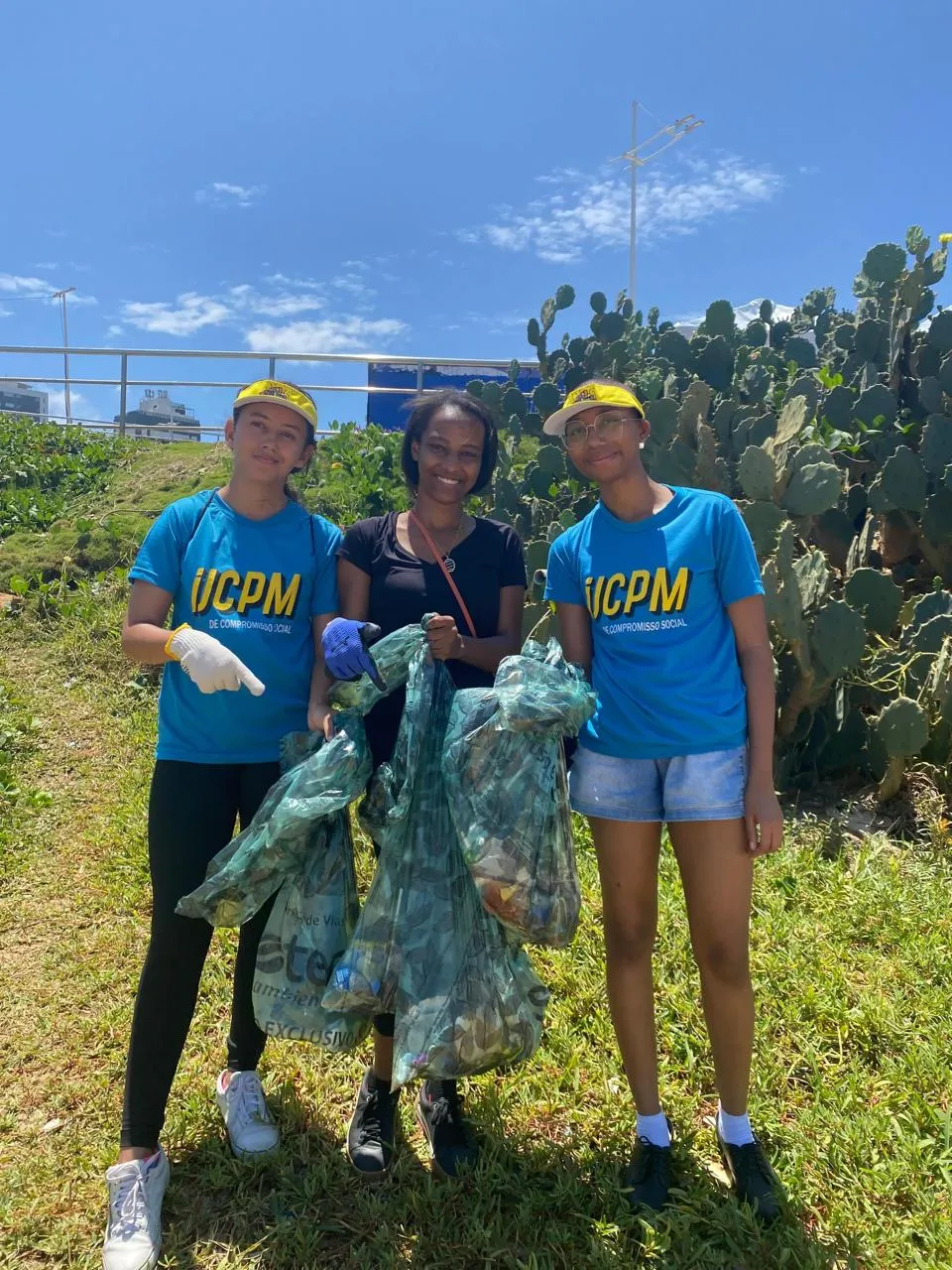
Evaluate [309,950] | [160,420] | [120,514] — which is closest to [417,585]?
[309,950]

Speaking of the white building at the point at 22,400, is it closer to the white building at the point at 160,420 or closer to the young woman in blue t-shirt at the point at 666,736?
the white building at the point at 160,420

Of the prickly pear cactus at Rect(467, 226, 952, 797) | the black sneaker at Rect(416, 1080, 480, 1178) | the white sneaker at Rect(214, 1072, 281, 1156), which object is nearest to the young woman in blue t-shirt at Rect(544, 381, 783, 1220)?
the black sneaker at Rect(416, 1080, 480, 1178)

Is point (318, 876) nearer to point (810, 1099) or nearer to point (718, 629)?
point (718, 629)

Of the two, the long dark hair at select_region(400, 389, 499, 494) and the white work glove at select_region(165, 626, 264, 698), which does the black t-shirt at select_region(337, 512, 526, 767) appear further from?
the white work glove at select_region(165, 626, 264, 698)

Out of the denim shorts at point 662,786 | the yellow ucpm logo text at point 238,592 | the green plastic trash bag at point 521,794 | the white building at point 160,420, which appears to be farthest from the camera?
the white building at point 160,420

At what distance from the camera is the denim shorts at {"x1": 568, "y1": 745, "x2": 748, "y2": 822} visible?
1.99 m

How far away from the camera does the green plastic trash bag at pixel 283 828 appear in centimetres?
202

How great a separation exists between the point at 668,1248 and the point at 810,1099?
692 mm

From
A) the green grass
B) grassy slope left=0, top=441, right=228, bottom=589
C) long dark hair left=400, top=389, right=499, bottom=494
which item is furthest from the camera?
grassy slope left=0, top=441, right=228, bottom=589

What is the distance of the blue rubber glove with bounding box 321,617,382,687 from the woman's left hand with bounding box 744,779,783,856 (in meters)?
0.91

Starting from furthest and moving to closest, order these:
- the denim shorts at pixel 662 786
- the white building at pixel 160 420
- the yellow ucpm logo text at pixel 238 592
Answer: the white building at pixel 160 420, the yellow ucpm logo text at pixel 238 592, the denim shorts at pixel 662 786

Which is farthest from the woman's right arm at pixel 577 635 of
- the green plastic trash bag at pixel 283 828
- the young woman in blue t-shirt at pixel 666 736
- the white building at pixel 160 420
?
the white building at pixel 160 420

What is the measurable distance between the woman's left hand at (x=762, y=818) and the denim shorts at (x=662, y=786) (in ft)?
0.08

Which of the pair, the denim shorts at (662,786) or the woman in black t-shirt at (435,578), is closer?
the denim shorts at (662,786)
